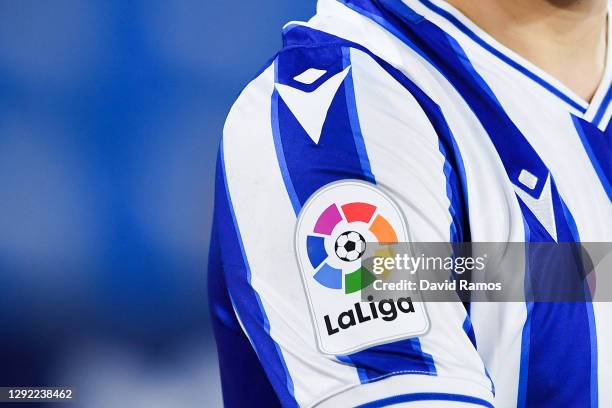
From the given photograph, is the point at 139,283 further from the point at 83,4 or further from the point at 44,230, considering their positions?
the point at 83,4

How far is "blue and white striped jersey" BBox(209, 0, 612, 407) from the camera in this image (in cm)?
65

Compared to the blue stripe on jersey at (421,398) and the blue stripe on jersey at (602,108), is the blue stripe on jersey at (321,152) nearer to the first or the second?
the blue stripe on jersey at (421,398)

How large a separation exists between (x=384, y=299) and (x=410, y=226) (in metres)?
0.05

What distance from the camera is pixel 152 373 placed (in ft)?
5.39

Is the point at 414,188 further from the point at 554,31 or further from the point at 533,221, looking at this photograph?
the point at 554,31

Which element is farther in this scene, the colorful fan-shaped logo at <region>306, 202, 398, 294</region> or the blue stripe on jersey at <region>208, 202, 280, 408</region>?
the blue stripe on jersey at <region>208, 202, 280, 408</region>

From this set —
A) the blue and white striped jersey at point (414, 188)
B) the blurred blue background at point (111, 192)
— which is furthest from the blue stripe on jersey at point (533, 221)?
the blurred blue background at point (111, 192)

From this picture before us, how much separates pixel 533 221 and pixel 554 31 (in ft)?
0.65

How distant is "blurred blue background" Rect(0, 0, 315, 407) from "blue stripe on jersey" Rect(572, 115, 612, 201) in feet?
3.01

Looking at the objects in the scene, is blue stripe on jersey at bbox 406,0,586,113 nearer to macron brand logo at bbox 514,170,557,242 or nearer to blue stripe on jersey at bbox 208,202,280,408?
macron brand logo at bbox 514,170,557,242

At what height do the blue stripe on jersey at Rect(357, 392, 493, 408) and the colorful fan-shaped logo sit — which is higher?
the colorful fan-shaped logo

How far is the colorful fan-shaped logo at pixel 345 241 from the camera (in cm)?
65

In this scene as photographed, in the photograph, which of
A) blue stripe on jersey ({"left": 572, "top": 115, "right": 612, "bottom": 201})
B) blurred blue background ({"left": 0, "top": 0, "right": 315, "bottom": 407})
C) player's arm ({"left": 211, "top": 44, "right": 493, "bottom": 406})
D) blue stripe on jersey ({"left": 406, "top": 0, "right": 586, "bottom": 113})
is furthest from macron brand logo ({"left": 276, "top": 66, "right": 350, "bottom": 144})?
blurred blue background ({"left": 0, "top": 0, "right": 315, "bottom": 407})

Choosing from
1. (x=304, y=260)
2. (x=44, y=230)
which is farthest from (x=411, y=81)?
(x=44, y=230)
